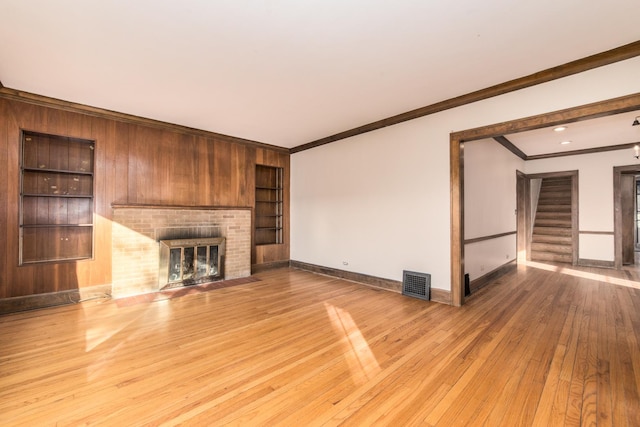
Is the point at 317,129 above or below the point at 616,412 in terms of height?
above

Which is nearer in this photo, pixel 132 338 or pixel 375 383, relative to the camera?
pixel 375 383

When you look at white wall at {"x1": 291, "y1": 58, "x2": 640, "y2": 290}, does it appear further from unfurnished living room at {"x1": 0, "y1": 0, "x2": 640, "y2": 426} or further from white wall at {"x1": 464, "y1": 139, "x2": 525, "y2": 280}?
white wall at {"x1": 464, "y1": 139, "x2": 525, "y2": 280}

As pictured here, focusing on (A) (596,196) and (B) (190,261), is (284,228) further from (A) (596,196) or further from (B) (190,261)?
(A) (596,196)

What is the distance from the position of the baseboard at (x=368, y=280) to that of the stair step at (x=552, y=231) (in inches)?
222

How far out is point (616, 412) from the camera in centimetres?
173

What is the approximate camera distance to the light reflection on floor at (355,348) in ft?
7.06

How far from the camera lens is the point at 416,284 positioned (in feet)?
13.1

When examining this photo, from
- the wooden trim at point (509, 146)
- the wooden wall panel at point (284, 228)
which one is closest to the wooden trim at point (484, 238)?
the wooden trim at point (509, 146)

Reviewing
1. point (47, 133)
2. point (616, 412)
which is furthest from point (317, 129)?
point (616, 412)

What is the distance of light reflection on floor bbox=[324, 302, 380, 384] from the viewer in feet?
7.06

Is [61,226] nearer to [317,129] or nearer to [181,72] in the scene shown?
[181,72]

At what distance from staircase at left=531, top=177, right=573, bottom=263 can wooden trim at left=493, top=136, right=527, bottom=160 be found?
2.16 metres

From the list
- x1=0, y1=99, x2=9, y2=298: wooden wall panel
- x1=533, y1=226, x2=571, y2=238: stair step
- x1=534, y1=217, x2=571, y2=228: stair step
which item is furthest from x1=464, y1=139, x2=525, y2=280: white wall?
x1=0, y1=99, x2=9, y2=298: wooden wall panel

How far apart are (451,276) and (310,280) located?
7.69ft
